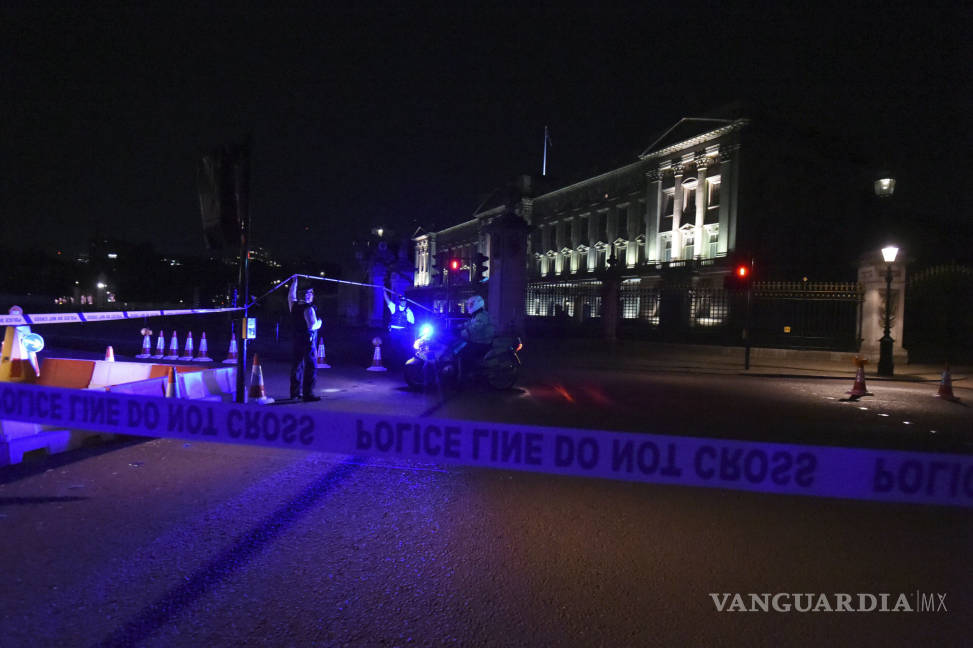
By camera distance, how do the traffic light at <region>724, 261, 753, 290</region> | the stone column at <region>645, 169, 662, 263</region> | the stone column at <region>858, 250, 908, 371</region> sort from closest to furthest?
the stone column at <region>858, 250, 908, 371</region>, the traffic light at <region>724, 261, 753, 290</region>, the stone column at <region>645, 169, 662, 263</region>

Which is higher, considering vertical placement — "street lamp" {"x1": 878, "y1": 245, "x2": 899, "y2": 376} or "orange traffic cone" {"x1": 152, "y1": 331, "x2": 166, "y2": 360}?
"street lamp" {"x1": 878, "y1": 245, "x2": 899, "y2": 376}

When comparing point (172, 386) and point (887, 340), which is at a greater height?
point (887, 340)

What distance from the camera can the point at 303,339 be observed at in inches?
337

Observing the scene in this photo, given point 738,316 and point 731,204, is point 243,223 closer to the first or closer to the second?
point 738,316

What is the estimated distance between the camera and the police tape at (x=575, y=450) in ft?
9.86

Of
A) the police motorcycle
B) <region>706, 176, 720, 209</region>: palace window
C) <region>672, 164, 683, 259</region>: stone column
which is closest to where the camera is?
the police motorcycle

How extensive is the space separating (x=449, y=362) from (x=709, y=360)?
40.8 ft

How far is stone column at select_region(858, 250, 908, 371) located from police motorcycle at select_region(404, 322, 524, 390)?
43.6 feet

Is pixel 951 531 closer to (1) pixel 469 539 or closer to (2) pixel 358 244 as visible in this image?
(1) pixel 469 539

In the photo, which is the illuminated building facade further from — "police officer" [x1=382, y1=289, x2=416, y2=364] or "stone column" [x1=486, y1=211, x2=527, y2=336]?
"police officer" [x1=382, y1=289, x2=416, y2=364]

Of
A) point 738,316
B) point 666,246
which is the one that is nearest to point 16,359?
point 738,316

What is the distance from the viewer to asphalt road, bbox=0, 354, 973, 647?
2713 millimetres

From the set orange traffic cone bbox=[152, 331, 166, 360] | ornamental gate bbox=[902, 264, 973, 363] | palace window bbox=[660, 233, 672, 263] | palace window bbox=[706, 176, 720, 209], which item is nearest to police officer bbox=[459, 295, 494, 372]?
orange traffic cone bbox=[152, 331, 166, 360]

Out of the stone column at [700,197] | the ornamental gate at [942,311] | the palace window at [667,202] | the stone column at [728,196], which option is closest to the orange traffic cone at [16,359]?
the ornamental gate at [942,311]
